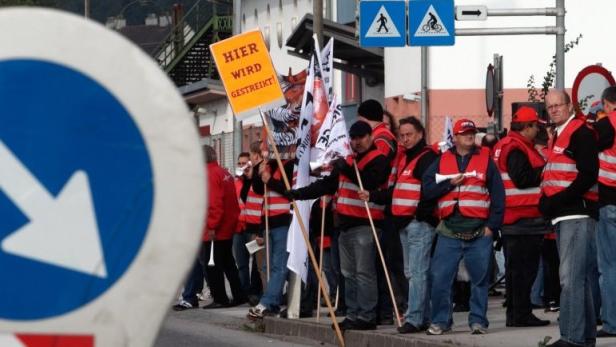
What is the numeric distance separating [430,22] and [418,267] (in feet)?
24.8

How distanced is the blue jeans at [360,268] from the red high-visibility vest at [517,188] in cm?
121

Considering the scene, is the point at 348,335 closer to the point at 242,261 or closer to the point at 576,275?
the point at 576,275

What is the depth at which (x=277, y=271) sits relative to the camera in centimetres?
1680

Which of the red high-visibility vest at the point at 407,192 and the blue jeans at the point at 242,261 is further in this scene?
the blue jeans at the point at 242,261

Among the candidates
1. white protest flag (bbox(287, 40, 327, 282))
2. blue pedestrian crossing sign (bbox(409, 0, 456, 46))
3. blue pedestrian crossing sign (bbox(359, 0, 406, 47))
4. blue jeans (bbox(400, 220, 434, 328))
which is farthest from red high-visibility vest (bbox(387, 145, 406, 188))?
blue pedestrian crossing sign (bbox(359, 0, 406, 47))

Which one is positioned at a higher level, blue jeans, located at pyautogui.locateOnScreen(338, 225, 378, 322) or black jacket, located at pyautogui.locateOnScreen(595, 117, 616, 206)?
Answer: black jacket, located at pyautogui.locateOnScreen(595, 117, 616, 206)

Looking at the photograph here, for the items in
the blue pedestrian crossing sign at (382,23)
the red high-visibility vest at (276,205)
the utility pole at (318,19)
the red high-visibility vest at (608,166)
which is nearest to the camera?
the red high-visibility vest at (608,166)

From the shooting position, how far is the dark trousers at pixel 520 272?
45.8 feet

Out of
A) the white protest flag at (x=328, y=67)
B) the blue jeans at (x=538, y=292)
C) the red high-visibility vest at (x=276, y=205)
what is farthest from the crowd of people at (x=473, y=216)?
the red high-visibility vest at (x=276, y=205)

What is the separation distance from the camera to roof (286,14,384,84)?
31297mm

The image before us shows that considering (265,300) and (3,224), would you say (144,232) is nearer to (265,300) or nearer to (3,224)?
(3,224)

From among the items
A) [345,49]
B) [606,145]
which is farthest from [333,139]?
[345,49]

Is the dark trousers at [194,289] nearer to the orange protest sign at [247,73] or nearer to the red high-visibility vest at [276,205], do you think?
the red high-visibility vest at [276,205]

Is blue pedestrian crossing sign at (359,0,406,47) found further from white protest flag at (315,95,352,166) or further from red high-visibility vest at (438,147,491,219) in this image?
red high-visibility vest at (438,147,491,219)
